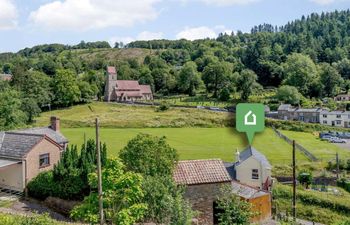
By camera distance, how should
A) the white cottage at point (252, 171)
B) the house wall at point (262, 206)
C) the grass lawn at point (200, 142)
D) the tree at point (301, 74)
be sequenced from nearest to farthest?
the house wall at point (262, 206) < the white cottage at point (252, 171) < the grass lawn at point (200, 142) < the tree at point (301, 74)

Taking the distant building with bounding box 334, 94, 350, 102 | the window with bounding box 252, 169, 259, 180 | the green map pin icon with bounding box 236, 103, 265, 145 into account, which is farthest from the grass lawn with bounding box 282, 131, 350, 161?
the green map pin icon with bounding box 236, 103, 265, 145

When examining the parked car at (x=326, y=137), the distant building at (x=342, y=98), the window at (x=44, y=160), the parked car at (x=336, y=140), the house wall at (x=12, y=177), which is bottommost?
the parked car at (x=336, y=140)

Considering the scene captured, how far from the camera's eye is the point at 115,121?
250ft

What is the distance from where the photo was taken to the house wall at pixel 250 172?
1368 inches

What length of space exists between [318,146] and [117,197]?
4599 cm

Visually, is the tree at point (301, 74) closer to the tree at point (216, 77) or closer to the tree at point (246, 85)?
the tree at point (246, 85)

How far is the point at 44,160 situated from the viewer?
31250 mm

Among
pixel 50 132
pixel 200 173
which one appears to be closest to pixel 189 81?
pixel 50 132

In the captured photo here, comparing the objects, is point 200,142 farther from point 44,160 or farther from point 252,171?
point 44,160

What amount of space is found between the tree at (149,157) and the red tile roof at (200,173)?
994 millimetres

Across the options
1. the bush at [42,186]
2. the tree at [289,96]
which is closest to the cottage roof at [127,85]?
the tree at [289,96]

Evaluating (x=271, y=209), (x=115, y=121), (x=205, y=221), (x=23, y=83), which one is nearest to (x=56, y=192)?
(x=205, y=221)

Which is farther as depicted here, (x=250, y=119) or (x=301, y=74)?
(x=301, y=74)

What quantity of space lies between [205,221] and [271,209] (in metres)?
8.48
